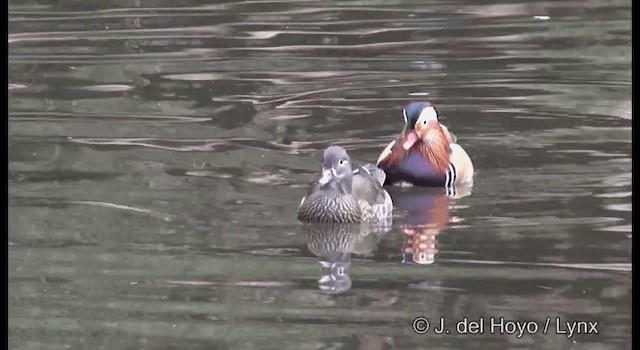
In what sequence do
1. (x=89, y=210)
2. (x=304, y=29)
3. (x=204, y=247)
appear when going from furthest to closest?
(x=304, y=29)
(x=89, y=210)
(x=204, y=247)

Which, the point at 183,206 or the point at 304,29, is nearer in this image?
the point at 183,206

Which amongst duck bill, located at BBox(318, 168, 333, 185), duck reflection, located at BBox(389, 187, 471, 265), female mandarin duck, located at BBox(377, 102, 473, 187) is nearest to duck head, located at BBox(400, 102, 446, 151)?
female mandarin duck, located at BBox(377, 102, 473, 187)

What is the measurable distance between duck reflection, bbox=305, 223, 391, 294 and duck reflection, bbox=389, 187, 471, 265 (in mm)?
178

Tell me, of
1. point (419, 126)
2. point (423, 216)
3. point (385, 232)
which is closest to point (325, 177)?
point (385, 232)

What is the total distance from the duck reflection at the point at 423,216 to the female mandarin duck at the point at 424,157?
0.26 feet

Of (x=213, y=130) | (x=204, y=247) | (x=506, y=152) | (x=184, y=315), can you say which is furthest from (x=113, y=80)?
(x=184, y=315)

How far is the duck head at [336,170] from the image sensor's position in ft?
35.1

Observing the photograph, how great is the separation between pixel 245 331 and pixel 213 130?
4504 mm

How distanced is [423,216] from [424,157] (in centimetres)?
92

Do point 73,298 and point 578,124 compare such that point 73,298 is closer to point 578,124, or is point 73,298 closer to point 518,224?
point 518,224

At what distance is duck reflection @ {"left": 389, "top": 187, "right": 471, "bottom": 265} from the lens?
9989mm

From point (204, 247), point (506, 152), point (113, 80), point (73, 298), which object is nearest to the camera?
point (73, 298)

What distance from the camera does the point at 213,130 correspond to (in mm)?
13055

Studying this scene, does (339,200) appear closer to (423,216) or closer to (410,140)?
(423,216)
